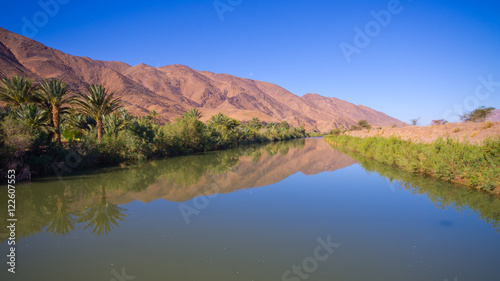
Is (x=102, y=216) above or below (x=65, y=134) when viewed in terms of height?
below

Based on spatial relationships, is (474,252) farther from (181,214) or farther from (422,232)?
(181,214)

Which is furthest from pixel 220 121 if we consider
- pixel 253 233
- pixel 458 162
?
pixel 253 233

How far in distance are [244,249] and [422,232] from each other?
18.5ft

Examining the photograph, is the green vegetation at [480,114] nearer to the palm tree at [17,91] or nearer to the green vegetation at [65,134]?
the green vegetation at [65,134]

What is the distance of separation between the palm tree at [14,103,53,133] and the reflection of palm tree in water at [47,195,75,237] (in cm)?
1190

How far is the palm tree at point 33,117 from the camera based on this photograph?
19297mm

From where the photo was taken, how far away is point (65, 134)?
1340 inches

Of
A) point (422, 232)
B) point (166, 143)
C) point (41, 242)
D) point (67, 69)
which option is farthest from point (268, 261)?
point (67, 69)

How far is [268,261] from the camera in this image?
600cm

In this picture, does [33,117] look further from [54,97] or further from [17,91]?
[54,97]
